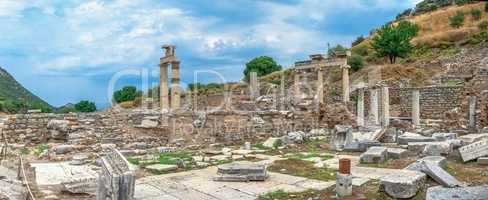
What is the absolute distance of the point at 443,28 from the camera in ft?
183

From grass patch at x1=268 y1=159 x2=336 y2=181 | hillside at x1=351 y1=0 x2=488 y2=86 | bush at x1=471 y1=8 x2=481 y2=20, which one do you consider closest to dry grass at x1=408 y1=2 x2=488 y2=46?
hillside at x1=351 y1=0 x2=488 y2=86

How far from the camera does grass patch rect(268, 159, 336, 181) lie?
27.9 ft

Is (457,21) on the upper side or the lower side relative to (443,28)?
upper

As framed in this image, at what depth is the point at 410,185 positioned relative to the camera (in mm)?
6453

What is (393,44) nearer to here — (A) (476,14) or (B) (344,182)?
(A) (476,14)

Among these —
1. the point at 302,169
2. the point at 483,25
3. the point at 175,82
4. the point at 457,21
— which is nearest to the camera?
the point at 302,169

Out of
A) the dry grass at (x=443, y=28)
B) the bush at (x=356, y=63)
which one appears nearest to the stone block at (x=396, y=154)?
the bush at (x=356, y=63)

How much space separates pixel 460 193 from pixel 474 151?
15.1 feet

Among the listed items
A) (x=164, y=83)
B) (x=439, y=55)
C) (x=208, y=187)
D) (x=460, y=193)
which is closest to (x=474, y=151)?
(x=460, y=193)

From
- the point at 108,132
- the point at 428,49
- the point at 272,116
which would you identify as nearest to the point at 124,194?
the point at 108,132

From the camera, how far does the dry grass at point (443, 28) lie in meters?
48.5

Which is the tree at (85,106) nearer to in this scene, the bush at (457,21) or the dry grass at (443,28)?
the dry grass at (443,28)

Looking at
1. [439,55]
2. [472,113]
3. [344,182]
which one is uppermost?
[439,55]

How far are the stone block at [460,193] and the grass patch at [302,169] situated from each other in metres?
2.97
